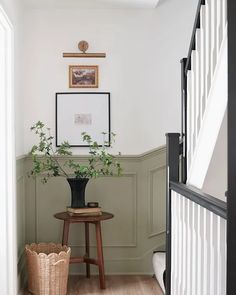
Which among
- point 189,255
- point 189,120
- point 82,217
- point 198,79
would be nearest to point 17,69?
point 82,217

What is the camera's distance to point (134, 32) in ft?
15.1

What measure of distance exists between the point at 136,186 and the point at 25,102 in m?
1.30

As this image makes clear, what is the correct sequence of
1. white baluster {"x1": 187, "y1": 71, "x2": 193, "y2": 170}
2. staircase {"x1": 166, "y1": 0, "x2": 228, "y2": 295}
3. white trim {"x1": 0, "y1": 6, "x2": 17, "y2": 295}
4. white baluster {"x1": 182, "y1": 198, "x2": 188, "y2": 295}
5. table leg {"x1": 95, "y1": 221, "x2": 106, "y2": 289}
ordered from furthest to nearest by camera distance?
1. table leg {"x1": 95, "y1": 221, "x2": 106, "y2": 289}
2. white trim {"x1": 0, "y1": 6, "x2": 17, "y2": 295}
3. white baluster {"x1": 187, "y1": 71, "x2": 193, "y2": 170}
4. white baluster {"x1": 182, "y1": 198, "x2": 188, "y2": 295}
5. staircase {"x1": 166, "y1": 0, "x2": 228, "y2": 295}

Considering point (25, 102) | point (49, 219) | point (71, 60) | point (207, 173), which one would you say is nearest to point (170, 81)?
point (71, 60)

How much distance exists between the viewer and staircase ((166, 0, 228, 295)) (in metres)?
1.90

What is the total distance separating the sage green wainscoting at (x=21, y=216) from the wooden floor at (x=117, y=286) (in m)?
0.25

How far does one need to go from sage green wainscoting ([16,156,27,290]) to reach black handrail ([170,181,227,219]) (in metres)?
1.78

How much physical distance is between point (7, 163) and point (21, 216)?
2.82 feet

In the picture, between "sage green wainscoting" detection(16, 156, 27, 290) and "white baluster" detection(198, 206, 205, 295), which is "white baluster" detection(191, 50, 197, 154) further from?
"sage green wainscoting" detection(16, 156, 27, 290)

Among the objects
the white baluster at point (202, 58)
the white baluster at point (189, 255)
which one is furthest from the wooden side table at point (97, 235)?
the white baluster at point (202, 58)

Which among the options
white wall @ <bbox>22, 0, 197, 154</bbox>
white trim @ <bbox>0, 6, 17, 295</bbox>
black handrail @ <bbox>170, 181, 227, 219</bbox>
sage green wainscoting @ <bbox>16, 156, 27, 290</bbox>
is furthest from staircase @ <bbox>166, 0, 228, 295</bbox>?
white wall @ <bbox>22, 0, 197, 154</bbox>

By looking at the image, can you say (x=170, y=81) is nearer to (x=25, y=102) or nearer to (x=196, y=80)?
(x=25, y=102)

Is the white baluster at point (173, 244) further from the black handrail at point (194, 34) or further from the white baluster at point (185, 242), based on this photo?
the black handrail at point (194, 34)

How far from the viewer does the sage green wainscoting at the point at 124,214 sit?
4598 millimetres
